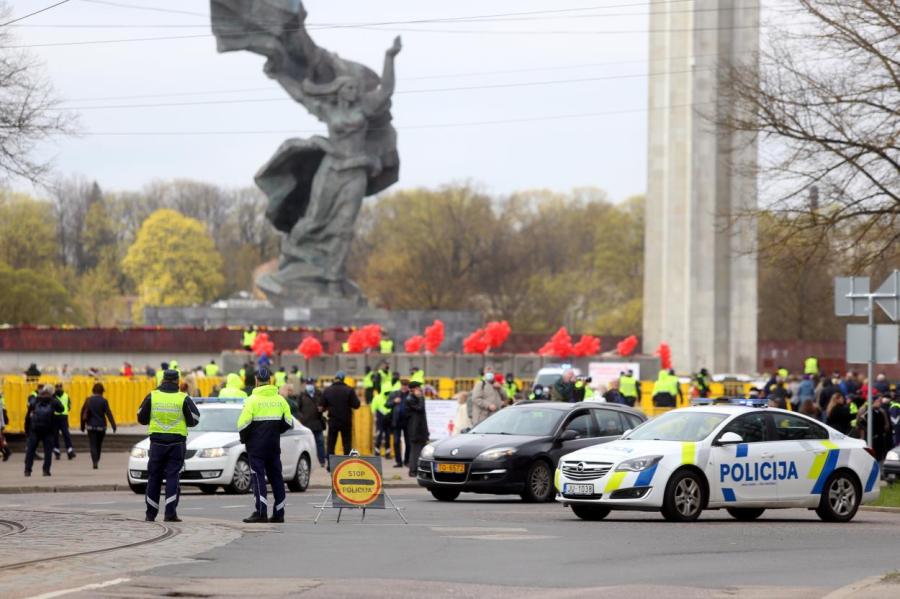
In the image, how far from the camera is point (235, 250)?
130 m

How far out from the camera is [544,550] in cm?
1480

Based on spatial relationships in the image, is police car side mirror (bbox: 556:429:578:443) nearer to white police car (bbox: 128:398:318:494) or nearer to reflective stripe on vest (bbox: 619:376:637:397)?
white police car (bbox: 128:398:318:494)

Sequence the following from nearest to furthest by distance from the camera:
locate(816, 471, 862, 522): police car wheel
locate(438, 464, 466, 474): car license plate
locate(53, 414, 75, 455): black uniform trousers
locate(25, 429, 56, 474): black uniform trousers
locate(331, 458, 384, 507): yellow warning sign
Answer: locate(331, 458, 384, 507): yellow warning sign
locate(816, 471, 862, 522): police car wheel
locate(438, 464, 466, 474): car license plate
locate(25, 429, 56, 474): black uniform trousers
locate(53, 414, 75, 455): black uniform trousers

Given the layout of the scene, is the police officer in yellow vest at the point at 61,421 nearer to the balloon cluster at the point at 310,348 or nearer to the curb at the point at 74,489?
the curb at the point at 74,489

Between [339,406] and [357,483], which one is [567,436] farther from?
[339,406]

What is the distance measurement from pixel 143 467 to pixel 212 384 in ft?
60.6

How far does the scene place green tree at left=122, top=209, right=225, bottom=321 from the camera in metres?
113

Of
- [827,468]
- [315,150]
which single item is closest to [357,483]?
[827,468]

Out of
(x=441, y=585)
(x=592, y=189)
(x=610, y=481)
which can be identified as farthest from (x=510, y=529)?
(x=592, y=189)

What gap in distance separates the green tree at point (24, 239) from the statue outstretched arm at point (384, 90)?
44763mm

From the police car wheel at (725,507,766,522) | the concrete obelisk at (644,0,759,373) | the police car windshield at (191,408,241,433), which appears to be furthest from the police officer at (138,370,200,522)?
the concrete obelisk at (644,0,759,373)

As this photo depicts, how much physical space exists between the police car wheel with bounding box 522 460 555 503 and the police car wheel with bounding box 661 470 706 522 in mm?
3856

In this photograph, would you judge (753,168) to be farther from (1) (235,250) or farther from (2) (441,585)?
(1) (235,250)

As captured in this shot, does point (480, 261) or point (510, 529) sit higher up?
point (480, 261)
